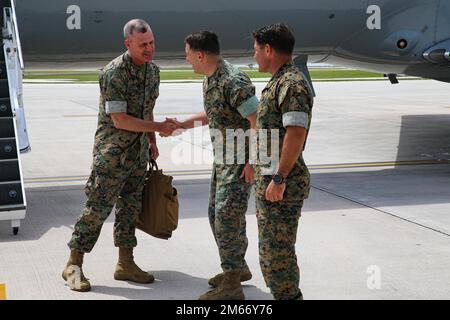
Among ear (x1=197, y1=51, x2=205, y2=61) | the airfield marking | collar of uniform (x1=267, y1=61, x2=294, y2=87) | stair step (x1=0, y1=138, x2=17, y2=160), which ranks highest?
ear (x1=197, y1=51, x2=205, y2=61)

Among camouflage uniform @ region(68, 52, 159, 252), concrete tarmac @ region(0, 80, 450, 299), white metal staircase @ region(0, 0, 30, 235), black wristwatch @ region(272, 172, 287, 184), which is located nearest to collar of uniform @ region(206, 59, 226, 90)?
camouflage uniform @ region(68, 52, 159, 252)

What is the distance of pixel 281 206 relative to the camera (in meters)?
4.03

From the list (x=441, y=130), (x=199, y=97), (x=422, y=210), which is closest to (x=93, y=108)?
(x=199, y=97)

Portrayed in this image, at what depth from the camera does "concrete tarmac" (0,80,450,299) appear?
5.19 m

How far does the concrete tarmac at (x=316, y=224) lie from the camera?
5.19m

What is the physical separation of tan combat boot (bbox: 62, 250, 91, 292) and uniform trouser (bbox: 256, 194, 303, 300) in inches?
60.7

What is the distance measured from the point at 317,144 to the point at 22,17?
6.08 meters

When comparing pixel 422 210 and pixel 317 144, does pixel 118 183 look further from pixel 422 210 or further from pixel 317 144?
pixel 317 144

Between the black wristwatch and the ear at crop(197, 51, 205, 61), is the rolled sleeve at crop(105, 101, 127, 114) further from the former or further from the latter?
the black wristwatch


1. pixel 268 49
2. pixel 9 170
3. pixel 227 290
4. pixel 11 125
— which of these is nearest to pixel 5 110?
pixel 11 125

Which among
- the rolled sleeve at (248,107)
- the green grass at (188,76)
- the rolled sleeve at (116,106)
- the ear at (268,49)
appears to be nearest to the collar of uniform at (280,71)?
the ear at (268,49)

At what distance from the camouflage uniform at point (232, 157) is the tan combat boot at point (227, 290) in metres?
0.05

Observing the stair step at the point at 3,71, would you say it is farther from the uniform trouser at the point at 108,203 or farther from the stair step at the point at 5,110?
the uniform trouser at the point at 108,203
